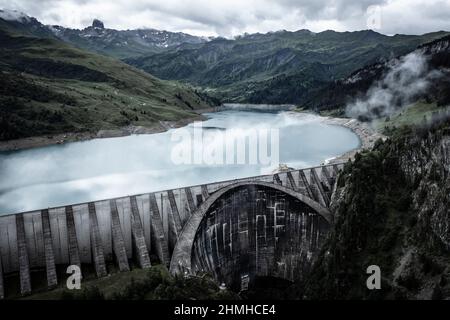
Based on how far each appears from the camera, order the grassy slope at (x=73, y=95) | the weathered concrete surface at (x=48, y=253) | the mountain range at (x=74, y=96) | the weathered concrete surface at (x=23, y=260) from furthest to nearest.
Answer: the grassy slope at (x=73, y=95), the mountain range at (x=74, y=96), the weathered concrete surface at (x=48, y=253), the weathered concrete surface at (x=23, y=260)

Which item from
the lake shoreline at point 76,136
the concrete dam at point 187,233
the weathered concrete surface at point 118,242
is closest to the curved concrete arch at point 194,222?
the concrete dam at point 187,233

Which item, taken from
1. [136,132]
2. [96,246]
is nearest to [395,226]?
[96,246]

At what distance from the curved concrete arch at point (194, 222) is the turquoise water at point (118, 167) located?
30.2m

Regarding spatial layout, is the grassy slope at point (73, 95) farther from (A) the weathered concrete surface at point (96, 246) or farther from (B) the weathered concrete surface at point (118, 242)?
(B) the weathered concrete surface at point (118, 242)

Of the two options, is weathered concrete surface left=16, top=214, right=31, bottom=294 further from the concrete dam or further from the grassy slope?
the grassy slope

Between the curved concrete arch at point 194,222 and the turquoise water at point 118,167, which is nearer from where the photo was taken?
the curved concrete arch at point 194,222

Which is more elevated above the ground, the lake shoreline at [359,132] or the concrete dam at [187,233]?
the lake shoreline at [359,132]

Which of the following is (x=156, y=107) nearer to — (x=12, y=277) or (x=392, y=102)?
(x=392, y=102)

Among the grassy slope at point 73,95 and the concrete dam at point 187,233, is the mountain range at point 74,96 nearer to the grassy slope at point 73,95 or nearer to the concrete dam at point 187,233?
the grassy slope at point 73,95

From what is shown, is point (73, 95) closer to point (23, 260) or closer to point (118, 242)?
point (118, 242)

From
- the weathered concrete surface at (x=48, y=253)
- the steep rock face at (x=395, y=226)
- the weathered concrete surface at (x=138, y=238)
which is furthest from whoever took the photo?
the weathered concrete surface at (x=138, y=238)

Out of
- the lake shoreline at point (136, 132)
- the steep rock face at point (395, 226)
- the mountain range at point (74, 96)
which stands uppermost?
the mountain range at point (74, 96)

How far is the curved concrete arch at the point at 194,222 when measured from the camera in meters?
31.3

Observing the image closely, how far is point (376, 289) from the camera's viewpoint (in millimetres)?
33469
